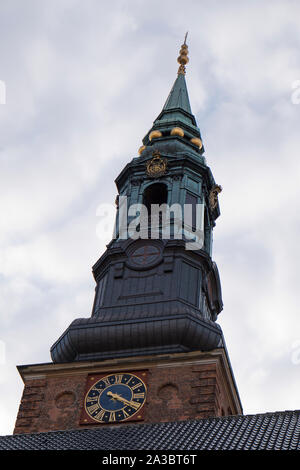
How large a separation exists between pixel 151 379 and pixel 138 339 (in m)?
1.99

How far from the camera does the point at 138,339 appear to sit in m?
38.1

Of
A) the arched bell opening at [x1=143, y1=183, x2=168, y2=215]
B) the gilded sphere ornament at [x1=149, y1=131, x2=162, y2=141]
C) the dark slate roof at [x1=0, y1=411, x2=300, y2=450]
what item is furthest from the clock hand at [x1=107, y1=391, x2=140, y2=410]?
the gilded sphere ornament at [x1=149, y1=131, x2=162, y2=141]

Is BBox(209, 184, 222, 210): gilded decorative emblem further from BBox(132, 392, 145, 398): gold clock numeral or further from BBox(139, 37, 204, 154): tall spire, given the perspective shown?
BBox(132, 392, 145, 398): gold clock numeral

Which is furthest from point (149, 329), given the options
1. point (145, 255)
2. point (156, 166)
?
point (156, 166)

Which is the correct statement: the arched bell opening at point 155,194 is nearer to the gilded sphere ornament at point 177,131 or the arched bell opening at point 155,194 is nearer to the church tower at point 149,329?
the church tower at point 149,329

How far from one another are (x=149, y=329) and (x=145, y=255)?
4.97m

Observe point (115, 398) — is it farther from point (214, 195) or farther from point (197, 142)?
point (197, 142)

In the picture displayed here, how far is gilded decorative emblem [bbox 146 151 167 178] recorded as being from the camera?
151 ft

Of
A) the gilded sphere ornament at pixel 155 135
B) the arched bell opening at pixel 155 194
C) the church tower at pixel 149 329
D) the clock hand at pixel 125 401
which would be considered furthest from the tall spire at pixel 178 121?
the clock hand at pixel 125 401

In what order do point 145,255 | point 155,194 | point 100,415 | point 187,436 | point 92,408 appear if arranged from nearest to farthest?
1. point 187,436
2. point 100,415
3. point 92,408
4. point 145,255
5. point 155,194

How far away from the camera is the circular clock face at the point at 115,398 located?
35.6m

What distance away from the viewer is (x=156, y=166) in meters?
46.3

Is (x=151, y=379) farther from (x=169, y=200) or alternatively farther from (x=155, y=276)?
(x=169, y=200)

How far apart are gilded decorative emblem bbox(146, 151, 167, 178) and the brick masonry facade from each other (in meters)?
11.5
